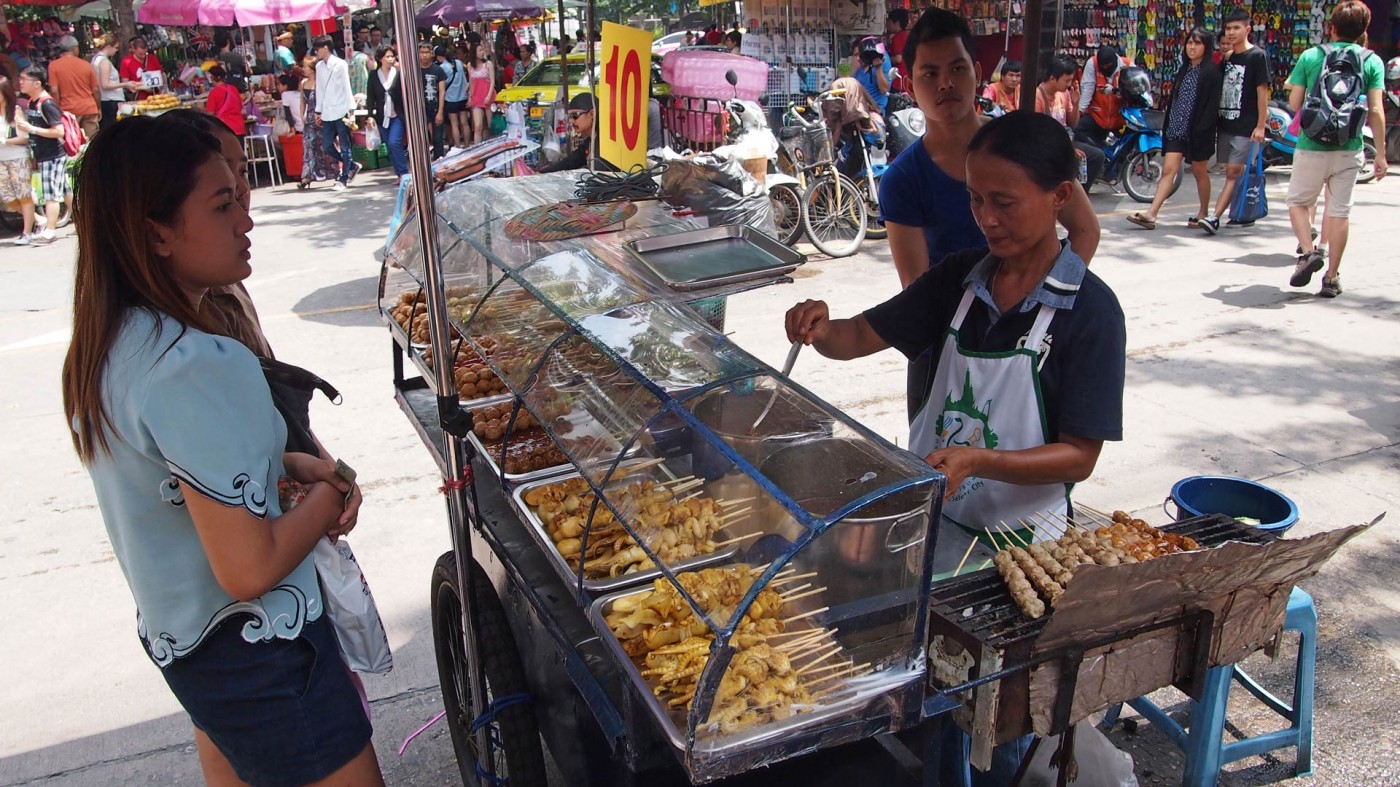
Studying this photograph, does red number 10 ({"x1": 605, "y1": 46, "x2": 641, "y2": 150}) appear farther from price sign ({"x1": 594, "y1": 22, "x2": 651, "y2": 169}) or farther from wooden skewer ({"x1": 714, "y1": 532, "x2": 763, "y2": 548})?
wooden skewer ({"x1": 714, "y1": 532, "x2": 763, "y2": 548})

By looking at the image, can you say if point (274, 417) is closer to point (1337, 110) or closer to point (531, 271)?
point (531, 271)

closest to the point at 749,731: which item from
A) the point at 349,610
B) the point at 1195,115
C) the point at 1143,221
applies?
the point at 349,610

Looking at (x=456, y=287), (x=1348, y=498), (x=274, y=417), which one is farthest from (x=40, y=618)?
(x=1348, y=498)

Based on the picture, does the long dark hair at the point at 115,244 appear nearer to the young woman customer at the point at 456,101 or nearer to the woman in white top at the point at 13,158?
the woman in white top at the point at 13,158

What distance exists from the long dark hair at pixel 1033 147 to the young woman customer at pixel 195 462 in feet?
5.17

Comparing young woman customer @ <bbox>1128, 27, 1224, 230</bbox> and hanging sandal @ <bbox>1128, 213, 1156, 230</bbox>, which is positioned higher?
young woman customer @ <bbox>1128, 27, 1224, 230</bbox>

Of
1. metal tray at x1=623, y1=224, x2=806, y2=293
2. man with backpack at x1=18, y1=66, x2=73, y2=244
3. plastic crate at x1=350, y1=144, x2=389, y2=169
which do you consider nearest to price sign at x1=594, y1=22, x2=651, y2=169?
metal tray at x1=623, y1=224, x2=806, y2=293

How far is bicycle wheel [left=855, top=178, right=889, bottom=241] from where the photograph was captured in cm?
946

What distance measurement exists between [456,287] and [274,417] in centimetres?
212

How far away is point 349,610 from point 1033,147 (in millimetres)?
1758

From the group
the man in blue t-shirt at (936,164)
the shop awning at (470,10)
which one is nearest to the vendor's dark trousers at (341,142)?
the shop awning at (470,10)

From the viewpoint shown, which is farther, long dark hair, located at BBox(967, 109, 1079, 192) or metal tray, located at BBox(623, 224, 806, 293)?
metal tray, located at BBox(623, 224, 806, 293)

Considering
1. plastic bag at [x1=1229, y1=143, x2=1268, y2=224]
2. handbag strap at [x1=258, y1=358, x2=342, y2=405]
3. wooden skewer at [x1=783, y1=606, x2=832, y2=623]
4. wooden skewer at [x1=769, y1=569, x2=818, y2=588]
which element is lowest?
plastic bag at [x1=1229, y1=143, x2=1268, y2=224]

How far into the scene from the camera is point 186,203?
1.72 meters
